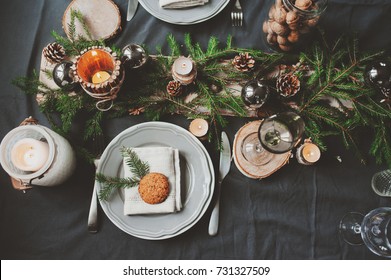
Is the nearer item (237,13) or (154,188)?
(154,188)

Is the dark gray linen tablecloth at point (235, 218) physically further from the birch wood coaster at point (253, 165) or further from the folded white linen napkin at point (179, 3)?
the folded white linen napkin at point (179, 3)

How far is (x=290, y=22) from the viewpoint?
2.45 ft

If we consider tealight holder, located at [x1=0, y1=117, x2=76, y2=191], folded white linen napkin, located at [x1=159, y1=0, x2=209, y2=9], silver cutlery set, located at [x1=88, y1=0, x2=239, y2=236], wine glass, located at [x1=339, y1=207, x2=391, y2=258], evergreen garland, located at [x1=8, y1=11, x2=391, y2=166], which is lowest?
wine glass, located at [x1=339, y1=207, x2=391, y2=258]

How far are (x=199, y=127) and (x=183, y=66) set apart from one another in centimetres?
14

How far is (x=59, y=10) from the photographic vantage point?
2.91 feet

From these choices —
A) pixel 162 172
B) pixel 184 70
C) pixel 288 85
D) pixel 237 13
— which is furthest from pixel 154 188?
pixel 237 13

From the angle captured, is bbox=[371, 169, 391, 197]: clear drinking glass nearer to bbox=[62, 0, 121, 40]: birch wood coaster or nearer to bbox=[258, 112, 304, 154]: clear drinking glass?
bbox=[258, 112, 304, 154]: clear drinking glass

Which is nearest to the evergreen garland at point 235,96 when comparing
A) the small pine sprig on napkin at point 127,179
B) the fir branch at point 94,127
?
the fir branch at point 94,127

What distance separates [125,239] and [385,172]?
623 mm

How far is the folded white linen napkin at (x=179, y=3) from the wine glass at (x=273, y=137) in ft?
1.09

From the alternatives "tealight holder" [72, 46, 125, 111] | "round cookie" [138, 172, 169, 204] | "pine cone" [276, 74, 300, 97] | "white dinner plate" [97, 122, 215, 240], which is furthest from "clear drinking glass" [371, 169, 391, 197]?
"tealight holder" [72, 46, 125, 111]

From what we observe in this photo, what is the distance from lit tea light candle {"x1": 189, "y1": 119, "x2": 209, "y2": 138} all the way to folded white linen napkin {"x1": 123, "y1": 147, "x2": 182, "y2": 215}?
0.07 meters

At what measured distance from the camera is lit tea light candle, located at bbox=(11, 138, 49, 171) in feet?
2.32

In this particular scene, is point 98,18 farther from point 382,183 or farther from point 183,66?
point 382,183
